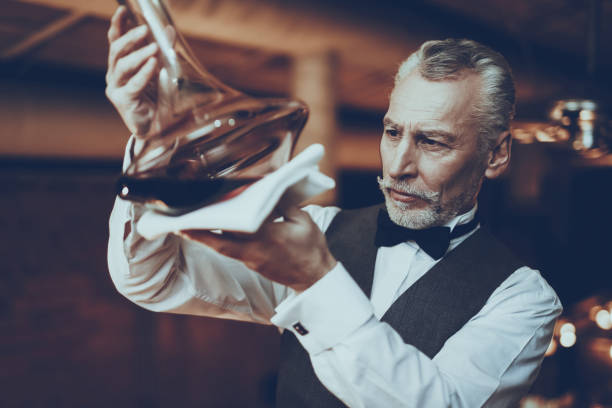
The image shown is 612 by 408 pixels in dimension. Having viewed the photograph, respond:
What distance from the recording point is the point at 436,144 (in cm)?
138

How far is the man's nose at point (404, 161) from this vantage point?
52.7 inches

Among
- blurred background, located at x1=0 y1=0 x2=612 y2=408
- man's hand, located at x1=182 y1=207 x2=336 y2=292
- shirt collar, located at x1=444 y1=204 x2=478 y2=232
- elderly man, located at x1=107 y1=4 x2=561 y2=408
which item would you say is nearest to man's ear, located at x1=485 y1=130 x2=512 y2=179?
elderly man, located at x1=107 y1=4 x2=561 y2=408

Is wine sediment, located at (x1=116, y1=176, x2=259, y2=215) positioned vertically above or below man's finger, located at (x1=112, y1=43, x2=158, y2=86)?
below

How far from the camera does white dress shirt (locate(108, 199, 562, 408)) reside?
0.90m

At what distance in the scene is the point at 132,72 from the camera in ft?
2.75

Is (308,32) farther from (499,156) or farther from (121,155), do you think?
(499,156)

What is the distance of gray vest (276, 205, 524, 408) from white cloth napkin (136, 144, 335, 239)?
72cm

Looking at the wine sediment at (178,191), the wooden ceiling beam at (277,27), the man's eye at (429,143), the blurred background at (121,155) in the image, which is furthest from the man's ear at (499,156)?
the wooden ceiling beam at (277,27)

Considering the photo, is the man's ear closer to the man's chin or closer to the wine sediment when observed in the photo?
the man's chin

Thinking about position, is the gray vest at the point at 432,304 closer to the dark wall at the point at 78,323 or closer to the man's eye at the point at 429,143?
the man's eye at the point at 429,143

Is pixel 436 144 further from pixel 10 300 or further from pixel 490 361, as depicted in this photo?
pixel 10 300

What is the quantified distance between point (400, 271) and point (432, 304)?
200 mm

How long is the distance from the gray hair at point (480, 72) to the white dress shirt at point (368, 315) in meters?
0.31

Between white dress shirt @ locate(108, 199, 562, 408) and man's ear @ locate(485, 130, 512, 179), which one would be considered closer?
white dress shirt @ locate(108, 199, 562, 408)
